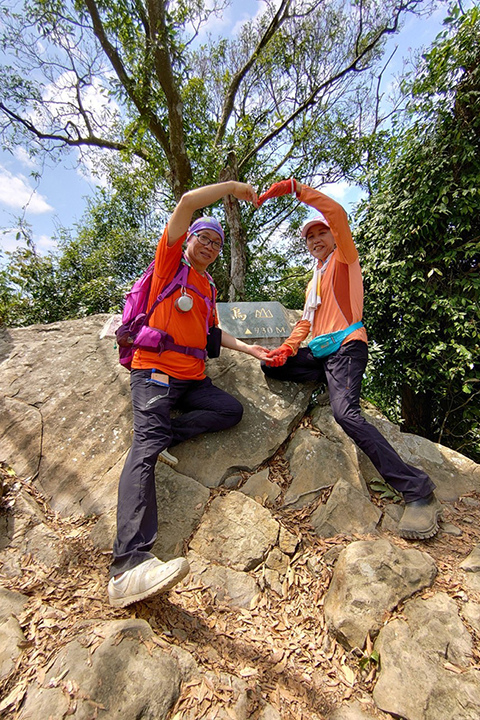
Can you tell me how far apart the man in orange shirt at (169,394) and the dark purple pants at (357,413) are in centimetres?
66

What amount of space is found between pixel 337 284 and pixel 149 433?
222 centimetres

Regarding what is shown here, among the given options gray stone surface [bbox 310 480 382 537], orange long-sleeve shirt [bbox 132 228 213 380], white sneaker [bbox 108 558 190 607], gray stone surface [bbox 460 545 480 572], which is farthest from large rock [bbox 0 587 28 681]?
gray stone surface [bbox 460 545 480 572]

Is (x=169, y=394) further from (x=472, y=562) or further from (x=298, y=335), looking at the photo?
(x=472, y=562)

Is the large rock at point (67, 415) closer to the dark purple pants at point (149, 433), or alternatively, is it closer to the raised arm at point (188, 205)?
the dark purple pants at point (149, 433)

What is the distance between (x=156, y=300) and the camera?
2.79 meters

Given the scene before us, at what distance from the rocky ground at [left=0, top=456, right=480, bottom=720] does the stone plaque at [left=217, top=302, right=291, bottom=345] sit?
8.47 feet

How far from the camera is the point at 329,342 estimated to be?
10.6 ft

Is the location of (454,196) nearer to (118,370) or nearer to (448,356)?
(448,356)

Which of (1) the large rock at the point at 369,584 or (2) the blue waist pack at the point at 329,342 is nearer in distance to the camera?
(1) the large rock at the point at 369,584

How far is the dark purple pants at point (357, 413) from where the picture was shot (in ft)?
8.73

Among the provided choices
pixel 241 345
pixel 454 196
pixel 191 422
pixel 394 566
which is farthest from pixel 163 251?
pixel 454 196

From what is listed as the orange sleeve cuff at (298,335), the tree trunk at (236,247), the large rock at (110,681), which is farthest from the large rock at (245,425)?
the tree trunk at (236,247)

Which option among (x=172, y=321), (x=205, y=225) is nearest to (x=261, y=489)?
(x=172, y=321)

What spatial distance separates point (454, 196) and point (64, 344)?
5142 mm
